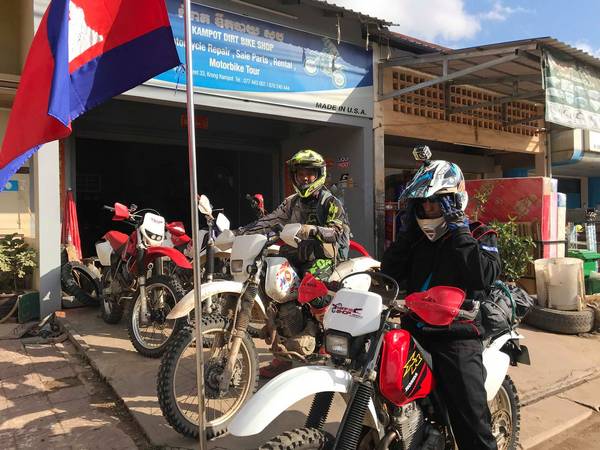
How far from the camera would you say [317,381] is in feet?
6.27

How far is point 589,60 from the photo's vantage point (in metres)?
7.53

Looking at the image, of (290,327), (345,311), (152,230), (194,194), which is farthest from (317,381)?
(152,230)

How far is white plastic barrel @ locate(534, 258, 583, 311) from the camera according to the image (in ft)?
19.8

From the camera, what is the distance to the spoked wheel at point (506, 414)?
2.64 meters

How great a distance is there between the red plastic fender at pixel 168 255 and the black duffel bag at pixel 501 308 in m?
2.92

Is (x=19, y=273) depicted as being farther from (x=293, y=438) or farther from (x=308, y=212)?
(x=293, y=438)

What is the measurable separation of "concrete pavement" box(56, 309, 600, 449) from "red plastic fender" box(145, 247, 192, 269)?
0.91 meters

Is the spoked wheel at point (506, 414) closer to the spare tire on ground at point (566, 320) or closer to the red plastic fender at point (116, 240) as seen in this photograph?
the spare tire on ground at point (566, 320)

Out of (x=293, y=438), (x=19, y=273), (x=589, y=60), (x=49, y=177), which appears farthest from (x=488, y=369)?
(x=589, y=60)

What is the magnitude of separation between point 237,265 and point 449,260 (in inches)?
64.4

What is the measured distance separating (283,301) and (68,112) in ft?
6.10

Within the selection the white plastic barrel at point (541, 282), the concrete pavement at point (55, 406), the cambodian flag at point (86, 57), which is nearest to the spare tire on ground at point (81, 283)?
the concrete pavement at point (55, 406)

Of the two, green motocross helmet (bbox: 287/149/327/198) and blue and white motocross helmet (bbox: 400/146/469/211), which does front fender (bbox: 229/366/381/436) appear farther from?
A: green motocross helmet (bbox: 287/149/327/198)

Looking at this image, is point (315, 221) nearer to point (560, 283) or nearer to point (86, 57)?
point (86, 57)
